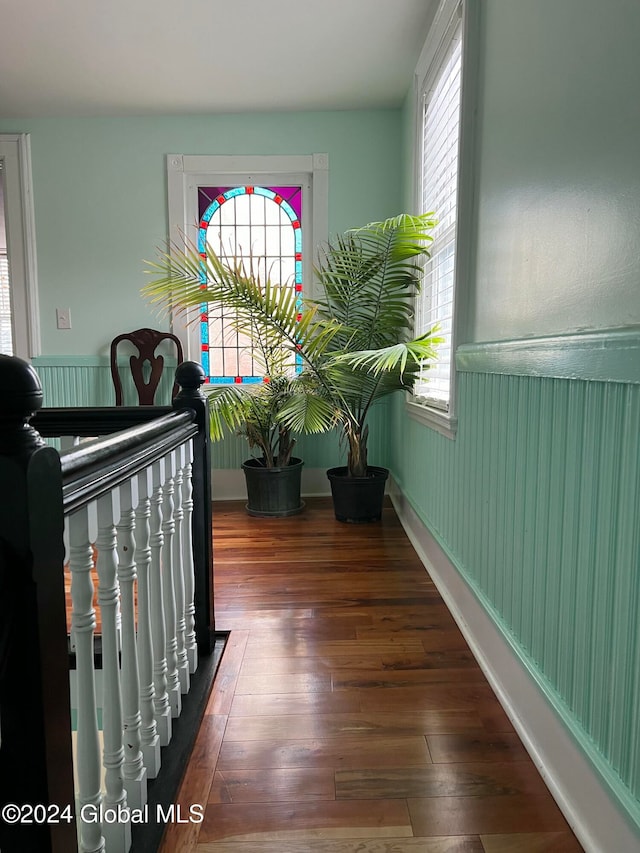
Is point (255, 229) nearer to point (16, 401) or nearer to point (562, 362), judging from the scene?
point (562, 362)

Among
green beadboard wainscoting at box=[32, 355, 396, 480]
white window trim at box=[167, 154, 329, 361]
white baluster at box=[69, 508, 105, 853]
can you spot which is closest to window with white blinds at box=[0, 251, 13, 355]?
green beadboard wainscoting at box=[32, 355, 396, 480]

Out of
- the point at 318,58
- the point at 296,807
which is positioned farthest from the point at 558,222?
the point at 318,58

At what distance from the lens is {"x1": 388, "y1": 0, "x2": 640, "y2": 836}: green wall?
90 centimetres

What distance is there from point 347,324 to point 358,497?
0.91 metres

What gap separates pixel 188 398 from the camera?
1549mm

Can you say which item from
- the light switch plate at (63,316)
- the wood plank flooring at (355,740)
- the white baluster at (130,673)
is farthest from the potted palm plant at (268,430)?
the white baluster at (130,673)

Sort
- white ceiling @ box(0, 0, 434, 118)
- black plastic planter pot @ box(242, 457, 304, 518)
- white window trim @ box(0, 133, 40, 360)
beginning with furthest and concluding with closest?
white window trim @ box(0, 133, 40, 360) < black plastic planter pot @ box(242, 457, 304, 518) < white ceiling @ box(0, 0, 434, 118)

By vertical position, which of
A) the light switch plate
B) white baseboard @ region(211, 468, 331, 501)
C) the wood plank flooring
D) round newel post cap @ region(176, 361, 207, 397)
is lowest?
the wood plank flooring

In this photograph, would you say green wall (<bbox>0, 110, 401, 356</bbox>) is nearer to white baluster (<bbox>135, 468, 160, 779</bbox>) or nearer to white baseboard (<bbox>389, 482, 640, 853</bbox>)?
white baseboard (<bbox>389, 482, 640, 853</bbox>)

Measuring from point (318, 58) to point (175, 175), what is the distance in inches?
45.1

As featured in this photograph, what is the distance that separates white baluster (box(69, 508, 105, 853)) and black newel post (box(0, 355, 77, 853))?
5.1 inches

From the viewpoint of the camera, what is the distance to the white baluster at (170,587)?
48.9 inches

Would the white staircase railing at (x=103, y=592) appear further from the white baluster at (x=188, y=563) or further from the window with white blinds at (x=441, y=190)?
the window with white blinds at (x=441, y=190)

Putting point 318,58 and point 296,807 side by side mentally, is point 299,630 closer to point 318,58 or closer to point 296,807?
point 296,807
